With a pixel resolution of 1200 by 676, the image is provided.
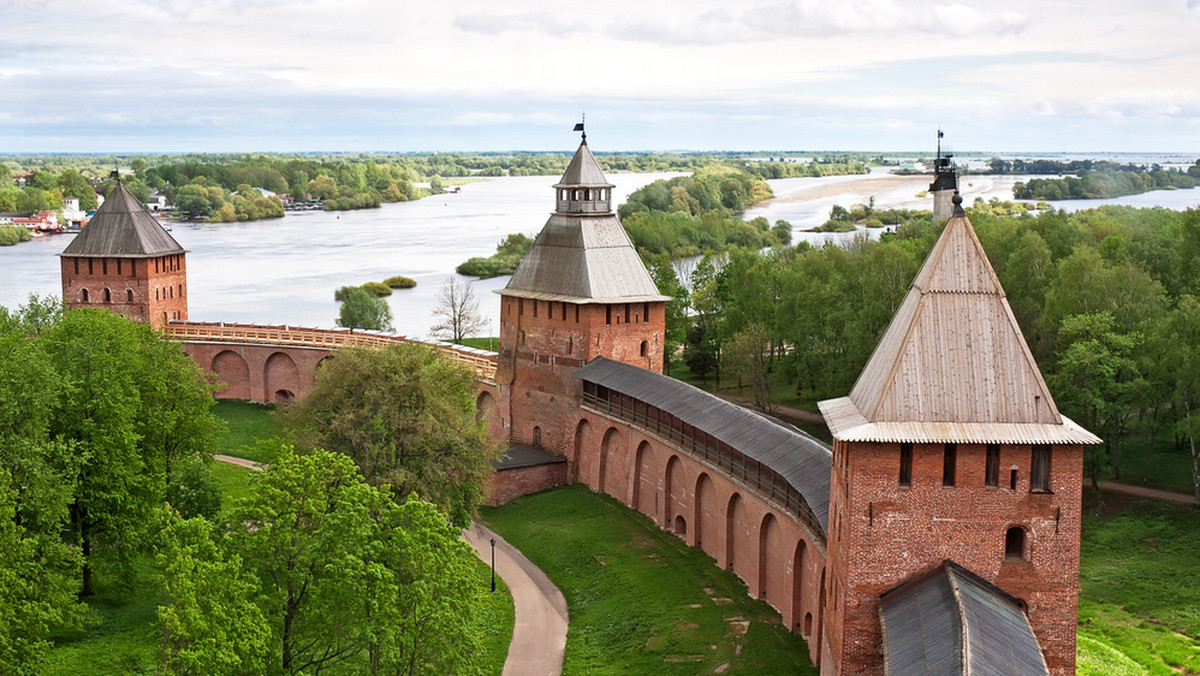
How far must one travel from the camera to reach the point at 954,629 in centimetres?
1551

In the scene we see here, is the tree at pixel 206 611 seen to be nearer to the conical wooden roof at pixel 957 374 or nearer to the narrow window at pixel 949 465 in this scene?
the conical wooden roof at pixel 957 374

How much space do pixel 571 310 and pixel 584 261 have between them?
155 centimetres

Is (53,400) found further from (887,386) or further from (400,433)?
(887,386)

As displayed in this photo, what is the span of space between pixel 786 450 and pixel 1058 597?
758 centimetres

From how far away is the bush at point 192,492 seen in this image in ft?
95.6

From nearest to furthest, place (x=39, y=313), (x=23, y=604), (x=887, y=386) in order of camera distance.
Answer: (x=887, y=386) → (x=23, y=604) → (x=39, y=313)

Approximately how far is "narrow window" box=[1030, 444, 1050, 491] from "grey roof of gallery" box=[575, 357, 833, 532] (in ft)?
12.7

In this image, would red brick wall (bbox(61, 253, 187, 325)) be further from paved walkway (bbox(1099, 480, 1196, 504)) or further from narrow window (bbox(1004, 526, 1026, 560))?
narrow window (bbox(1004, 526, 1026, 560))

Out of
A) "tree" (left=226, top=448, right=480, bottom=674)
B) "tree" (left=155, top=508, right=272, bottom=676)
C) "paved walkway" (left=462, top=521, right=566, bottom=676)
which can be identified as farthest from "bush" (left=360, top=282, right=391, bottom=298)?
"tree" (left=155, top=508, right=272, bottom=676)

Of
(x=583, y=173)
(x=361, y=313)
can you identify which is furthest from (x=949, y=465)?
(x=361, y=313)

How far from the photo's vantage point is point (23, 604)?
2116 centimetres

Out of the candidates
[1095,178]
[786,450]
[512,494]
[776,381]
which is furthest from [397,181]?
[786,450]

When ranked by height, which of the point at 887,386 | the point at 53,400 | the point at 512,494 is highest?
the point at 887,386

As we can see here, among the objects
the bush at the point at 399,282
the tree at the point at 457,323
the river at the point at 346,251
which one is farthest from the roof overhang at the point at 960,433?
the bush at the point at 399,282
